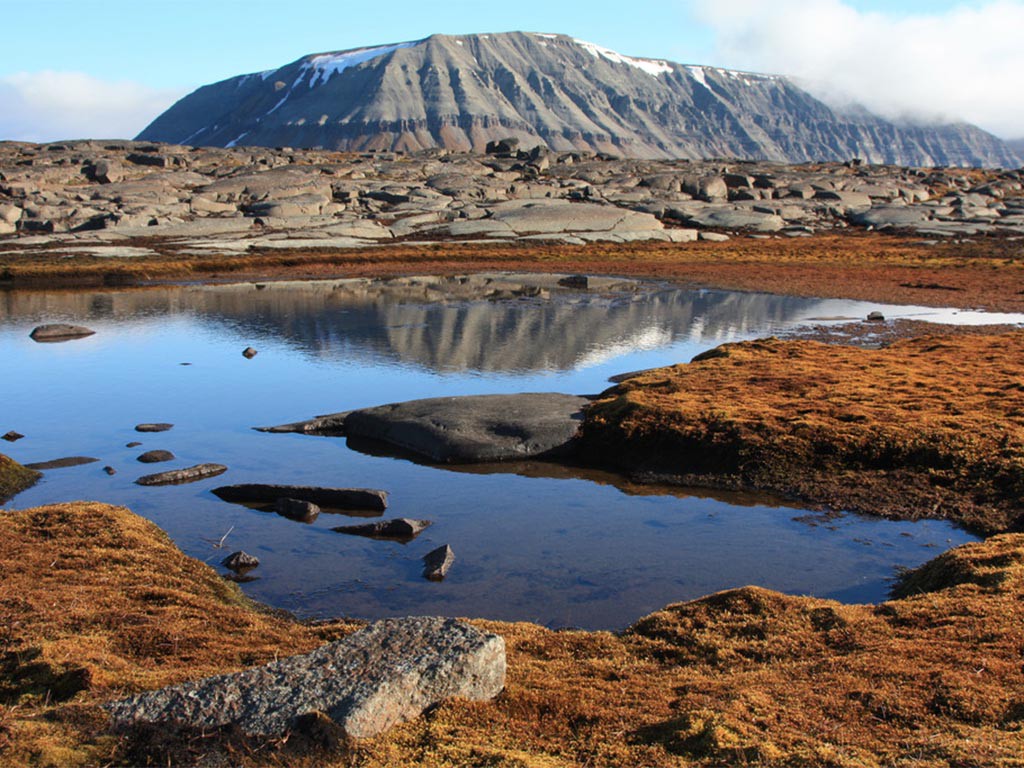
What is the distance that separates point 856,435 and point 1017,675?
9556mm

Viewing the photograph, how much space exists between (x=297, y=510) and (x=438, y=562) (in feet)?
11.2

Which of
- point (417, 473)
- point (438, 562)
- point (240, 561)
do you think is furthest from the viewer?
point (417, 473)

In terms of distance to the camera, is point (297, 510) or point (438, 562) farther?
point (297, 510)

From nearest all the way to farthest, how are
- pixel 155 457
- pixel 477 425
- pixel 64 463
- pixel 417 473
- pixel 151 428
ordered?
1. pixel 417 473
2. pixel 64 463
3. pixel 155 457
4. pixel 477 425
5. pixel 151 428

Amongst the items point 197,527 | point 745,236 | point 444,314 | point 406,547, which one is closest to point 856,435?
point 406,547

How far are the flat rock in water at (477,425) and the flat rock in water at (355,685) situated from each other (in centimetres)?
1063

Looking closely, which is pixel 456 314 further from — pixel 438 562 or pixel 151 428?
pixel 438 562

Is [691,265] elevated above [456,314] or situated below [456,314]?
above

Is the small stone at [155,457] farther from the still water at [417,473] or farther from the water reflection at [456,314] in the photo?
the water reflection at [456,314]

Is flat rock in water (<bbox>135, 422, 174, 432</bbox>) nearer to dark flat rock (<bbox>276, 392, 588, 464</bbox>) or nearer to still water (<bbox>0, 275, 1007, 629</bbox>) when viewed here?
still water (<bbox>0, 275, 1007, 629</bbox>)

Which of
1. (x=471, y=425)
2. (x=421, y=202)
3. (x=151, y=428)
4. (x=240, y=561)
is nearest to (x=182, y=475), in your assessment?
(x=151, y=428)

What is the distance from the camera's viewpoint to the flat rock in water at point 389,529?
14.2 metres

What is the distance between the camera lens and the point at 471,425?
19.5 metres

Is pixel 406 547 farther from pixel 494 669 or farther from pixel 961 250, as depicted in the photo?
pixel 961 250
